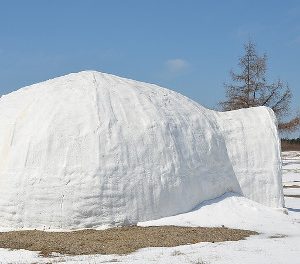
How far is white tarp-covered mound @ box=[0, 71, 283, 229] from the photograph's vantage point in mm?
13578

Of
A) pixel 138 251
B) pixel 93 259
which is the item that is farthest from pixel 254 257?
pixel 93 259

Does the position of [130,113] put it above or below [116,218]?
above

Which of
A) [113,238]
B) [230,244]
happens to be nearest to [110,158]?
[113,238]

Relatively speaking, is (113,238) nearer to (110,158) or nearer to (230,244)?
(110,158)

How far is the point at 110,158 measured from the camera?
547 inches

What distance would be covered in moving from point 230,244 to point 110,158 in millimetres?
3987

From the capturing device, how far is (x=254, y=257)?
33.5 ft

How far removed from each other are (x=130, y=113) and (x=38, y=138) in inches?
99.2

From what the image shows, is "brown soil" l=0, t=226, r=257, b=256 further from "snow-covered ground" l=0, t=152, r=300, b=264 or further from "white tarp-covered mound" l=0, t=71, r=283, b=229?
"white tarp-covered mound" l=0, t=71, r=283, b=229

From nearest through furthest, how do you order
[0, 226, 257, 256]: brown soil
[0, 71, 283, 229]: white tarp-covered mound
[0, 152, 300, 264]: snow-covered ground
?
[0, 152, 300, 264]: snow-covered ground
[0, 226, 257, 256]: brown soil
[0, 71, 283, 229]: white tarp-covered mound

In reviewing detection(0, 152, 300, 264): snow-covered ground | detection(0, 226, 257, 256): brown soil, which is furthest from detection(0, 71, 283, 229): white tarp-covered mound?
detection(0, 226, 257, 256): brown soil

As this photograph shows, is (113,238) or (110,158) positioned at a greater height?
(110,158)

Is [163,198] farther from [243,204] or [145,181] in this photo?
[243,204]

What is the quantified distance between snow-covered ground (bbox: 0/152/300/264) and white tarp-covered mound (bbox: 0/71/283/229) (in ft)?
1.52
